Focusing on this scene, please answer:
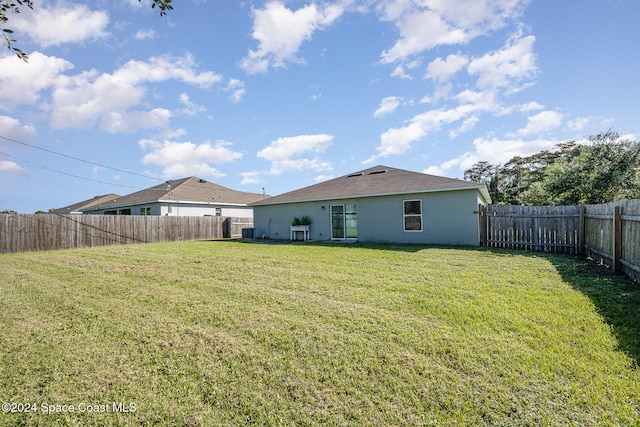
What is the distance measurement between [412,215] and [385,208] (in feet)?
4.06

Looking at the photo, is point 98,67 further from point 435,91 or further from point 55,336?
point 435,91

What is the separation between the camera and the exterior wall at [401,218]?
36.1ft

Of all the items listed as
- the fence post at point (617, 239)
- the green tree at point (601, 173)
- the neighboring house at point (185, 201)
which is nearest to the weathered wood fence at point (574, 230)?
the fence post at point (617, 239)

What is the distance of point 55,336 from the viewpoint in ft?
10.9

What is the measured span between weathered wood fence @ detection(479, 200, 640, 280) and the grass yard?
0.98m

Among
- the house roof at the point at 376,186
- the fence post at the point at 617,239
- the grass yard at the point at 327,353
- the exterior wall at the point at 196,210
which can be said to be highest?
the house roof at the point at 376,186

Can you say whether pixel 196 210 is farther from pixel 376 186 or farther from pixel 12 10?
pixel 12 10

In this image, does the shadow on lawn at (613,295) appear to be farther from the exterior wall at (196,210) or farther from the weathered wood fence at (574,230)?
the exterior wall at (196,210)

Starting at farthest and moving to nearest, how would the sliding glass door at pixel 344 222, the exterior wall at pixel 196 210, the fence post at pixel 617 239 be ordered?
the exterior wall at pixel 196 210 < the sliding glass door at pixel 344 222 < the fence post at pixel 617 239

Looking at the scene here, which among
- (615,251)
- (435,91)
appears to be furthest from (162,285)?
(435,91)

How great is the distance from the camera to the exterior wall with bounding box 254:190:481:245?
11008mm

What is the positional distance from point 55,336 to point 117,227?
14635 mm

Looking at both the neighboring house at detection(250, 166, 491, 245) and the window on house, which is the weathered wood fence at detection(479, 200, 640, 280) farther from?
the window on house

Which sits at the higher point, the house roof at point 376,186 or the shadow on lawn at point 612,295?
the house roof at point 376,186
